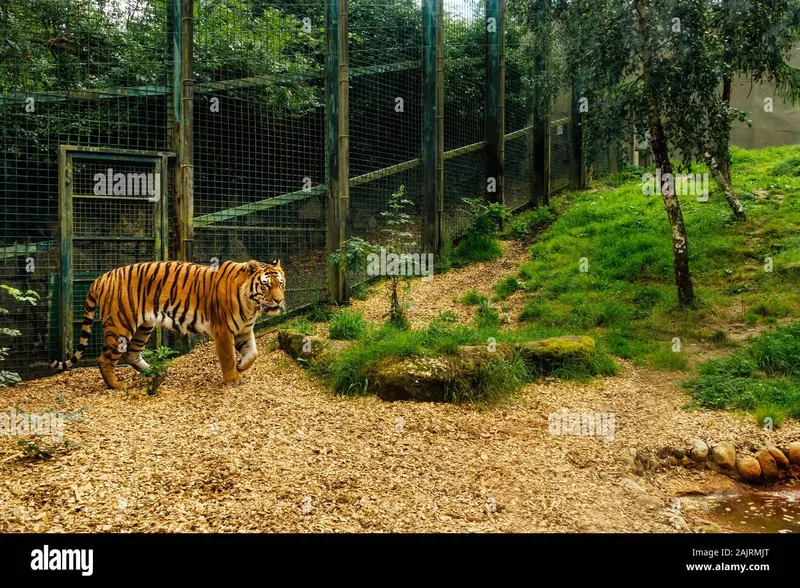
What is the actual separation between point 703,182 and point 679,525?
31.4 feet

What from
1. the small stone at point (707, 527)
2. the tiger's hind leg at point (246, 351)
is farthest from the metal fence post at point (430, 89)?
the small stone at point (707, 527)

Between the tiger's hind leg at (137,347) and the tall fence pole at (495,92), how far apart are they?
22.9 ft

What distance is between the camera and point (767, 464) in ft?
16.6

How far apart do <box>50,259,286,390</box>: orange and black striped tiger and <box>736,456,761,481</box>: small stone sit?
3.98 m

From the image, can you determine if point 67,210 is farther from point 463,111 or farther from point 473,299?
point 463,111

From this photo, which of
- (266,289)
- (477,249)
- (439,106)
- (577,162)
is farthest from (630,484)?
(577,162)

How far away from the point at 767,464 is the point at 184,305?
506 centimetres

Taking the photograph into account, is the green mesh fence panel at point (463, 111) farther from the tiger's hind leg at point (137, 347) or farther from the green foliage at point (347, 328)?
the tiger's hind leg at point (137, 347)

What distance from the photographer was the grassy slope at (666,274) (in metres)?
7.49

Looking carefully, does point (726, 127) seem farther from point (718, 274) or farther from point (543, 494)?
point (543, 494)

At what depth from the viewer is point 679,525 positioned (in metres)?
4.05

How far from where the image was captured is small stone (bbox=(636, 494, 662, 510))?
431cm

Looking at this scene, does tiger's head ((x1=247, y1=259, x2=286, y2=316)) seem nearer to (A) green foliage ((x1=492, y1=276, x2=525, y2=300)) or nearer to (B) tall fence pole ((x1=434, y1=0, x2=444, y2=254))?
(A) green foliage ((x1=492, y1=276, x2=525, y2=300))

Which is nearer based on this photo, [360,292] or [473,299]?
[473,299]
